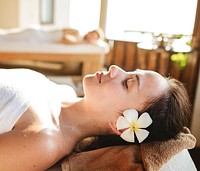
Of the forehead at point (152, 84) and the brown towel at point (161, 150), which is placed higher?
the forehead at point (152, 84)

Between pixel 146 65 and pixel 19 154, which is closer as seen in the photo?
pixel 19 154

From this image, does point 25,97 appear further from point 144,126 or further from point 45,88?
point 144,126

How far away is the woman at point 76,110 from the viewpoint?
1.00 m

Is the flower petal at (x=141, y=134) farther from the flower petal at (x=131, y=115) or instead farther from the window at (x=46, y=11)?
the window at (x=46, y=11)

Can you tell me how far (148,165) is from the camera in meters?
0.94

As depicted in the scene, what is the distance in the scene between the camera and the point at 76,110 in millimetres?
1211

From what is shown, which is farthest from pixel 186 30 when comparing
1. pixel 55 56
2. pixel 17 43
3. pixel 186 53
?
pixel 17 43

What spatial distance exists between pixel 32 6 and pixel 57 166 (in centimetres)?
350

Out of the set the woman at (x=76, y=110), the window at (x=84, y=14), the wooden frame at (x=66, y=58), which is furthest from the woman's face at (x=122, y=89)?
the window at (x=84, y=14)

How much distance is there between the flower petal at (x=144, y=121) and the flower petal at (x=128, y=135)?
0.04 m

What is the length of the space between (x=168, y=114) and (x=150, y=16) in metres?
2.08

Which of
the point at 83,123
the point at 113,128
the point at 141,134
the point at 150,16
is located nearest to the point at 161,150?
the point at 141,134

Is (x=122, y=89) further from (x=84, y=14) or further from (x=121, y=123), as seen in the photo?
(x=84, y=14)

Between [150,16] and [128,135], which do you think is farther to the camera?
[150,16]
